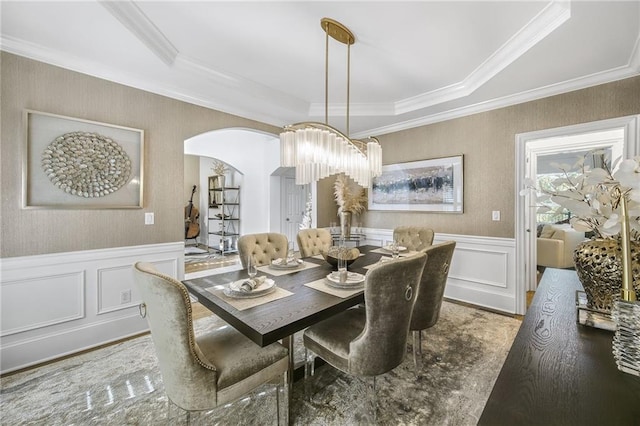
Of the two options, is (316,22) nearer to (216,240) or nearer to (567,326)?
(567,326)

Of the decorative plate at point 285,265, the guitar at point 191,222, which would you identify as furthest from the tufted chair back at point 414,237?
the guitar at point 191,222

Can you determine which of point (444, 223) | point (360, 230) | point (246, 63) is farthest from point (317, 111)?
point (444, 223)

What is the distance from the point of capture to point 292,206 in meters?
6.31

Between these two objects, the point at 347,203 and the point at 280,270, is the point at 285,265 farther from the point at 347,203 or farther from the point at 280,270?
the point at 347,203

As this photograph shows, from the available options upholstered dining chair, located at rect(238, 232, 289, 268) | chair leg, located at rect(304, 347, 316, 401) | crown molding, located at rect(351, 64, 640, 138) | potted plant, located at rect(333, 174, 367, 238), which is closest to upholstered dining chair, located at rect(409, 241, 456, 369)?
chair leg, located at rect(304, 347, 316, 401)

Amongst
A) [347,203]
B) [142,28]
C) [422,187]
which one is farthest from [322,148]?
[347,203]

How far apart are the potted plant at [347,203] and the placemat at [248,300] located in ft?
9.39

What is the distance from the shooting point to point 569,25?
183 cm

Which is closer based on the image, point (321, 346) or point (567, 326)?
point (567, 326)

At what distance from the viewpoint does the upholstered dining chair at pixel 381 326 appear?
1331mm

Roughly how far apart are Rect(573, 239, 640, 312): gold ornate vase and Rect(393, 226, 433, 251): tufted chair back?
1876 millimetres

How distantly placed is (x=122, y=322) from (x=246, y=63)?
279 centimetres

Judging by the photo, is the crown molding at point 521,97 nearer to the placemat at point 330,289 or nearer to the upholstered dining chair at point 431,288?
the upholstered dining chair at point 431,288

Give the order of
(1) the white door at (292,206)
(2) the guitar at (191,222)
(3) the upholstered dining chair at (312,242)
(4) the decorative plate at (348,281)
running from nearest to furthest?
(4) the decorative plate at (348,281), (3) the upholstered dining chair at (312,242), (1) the white door at (292,206), (2) the guitar at (191,222)
